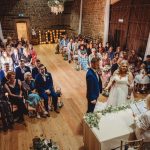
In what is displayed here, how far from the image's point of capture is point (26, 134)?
3871mm

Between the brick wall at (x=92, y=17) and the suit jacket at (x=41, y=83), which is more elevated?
the brick wall at (x=92, y=17)

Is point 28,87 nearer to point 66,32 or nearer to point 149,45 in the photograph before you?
point 149,45

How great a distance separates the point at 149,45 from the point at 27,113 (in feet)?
15.9

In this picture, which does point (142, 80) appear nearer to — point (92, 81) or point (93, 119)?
point (92, 81)

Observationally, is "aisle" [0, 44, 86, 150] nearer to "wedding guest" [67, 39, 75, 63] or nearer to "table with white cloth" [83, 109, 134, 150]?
"table with white cloth" [83, 109, 134, 150]

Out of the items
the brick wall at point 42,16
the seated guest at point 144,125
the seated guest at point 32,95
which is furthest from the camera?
the brick wall at point 42,16

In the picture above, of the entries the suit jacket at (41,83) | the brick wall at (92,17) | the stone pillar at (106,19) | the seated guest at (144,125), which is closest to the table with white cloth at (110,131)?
the seated guest at (144,125)

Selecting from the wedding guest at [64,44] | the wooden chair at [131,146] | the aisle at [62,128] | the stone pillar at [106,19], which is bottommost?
the aisle at [62,128]

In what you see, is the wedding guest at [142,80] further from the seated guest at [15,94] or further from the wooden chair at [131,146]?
the seated guest at [15,94]

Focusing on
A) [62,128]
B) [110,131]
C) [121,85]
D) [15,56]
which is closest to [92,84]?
[121,85]

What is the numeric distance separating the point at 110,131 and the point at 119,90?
1235mm

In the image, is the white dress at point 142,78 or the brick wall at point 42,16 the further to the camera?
the brick wall at point 42,16

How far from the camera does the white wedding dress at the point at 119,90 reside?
3664mm

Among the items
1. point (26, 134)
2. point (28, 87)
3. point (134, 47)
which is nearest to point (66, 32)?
point (134, 47)
